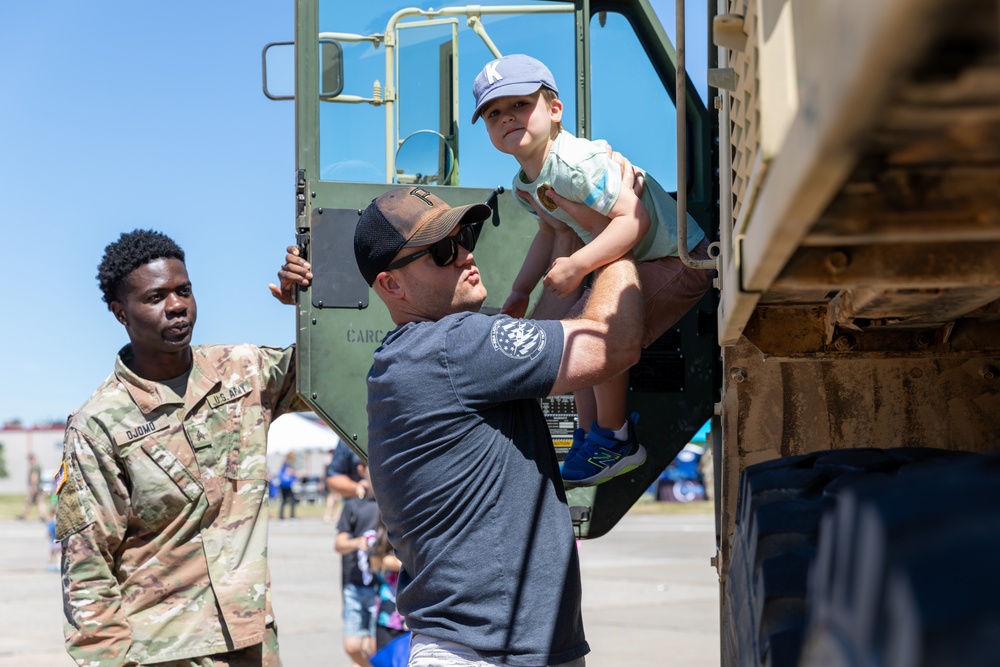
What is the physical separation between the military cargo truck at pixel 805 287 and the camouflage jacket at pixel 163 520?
0.50 meters

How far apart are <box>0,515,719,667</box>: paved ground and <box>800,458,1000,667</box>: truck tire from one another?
6.95m

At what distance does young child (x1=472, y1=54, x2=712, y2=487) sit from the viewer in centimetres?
318

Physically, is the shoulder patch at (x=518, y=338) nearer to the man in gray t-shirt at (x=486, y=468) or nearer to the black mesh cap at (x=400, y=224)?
the man in gray t-shirt at (x=486, y=468)

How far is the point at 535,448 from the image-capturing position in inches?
116

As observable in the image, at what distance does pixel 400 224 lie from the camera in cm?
310

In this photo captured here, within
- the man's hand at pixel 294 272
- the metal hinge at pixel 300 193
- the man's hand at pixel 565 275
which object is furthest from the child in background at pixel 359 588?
the man's hand at pixel 565 275

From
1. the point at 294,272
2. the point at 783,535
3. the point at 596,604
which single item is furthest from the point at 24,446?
the point at 783,535

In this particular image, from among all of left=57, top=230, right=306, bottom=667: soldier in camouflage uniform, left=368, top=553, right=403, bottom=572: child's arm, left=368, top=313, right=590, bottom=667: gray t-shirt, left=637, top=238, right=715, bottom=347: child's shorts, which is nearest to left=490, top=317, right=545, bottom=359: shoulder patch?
left=368, top=313, right=590, bottom=667: gray t-shirt

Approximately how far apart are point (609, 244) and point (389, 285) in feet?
1.89

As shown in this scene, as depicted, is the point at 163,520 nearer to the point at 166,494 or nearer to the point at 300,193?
the point at 166,494

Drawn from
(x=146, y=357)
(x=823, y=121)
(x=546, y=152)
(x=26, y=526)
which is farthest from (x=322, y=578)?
(x=26, y=526)

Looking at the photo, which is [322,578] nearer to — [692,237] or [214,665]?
[214,665]

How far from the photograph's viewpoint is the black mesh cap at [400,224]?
10.1 feet

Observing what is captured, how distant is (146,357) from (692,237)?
2215 mm
